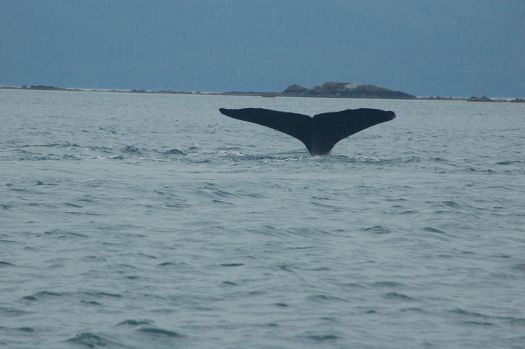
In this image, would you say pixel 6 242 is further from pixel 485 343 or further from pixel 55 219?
pixel 485 343

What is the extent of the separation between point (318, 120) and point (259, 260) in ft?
26.4

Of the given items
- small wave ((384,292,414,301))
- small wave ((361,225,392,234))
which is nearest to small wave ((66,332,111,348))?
small wave ((384,292,414,301))

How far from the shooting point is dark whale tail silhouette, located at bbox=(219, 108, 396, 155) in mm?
16266

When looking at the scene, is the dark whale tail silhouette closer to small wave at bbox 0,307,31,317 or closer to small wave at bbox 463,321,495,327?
small wave at bbox 463,321,495,327

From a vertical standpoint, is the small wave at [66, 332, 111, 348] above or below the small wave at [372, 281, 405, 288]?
below

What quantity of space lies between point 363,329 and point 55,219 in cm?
575

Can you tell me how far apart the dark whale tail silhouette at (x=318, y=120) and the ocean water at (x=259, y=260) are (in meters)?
0.78

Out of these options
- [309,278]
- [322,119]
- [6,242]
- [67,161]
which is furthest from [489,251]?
[67,161]

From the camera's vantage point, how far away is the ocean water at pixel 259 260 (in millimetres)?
7125

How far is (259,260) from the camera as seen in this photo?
9.55m

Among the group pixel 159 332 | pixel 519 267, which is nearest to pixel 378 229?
pixel 519 267

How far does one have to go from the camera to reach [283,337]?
6.93 m

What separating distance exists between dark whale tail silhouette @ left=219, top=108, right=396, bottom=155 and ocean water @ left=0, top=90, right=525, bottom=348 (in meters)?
0.78

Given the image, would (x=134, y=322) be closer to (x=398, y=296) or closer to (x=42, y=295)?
(x=42, y=295)
